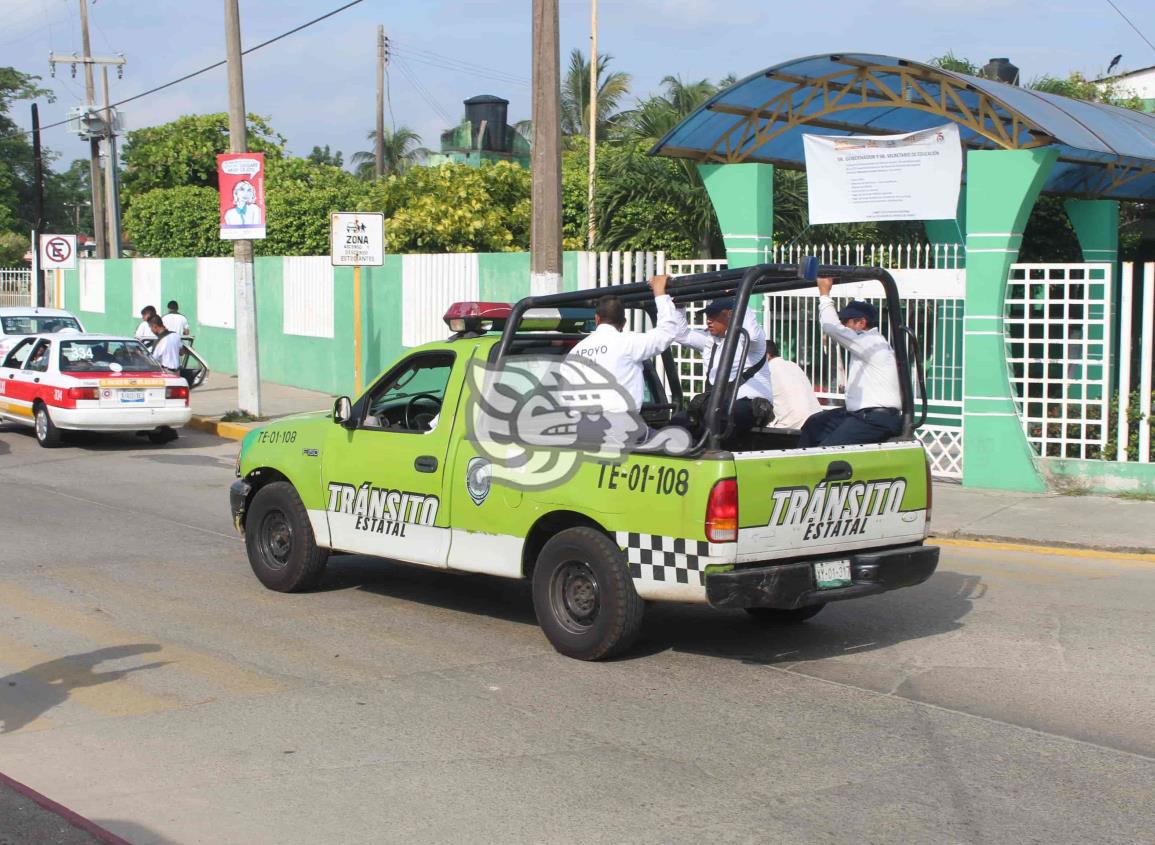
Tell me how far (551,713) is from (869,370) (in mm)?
2996

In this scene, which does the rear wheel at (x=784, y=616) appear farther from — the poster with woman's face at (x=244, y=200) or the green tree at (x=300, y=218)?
the green tree at (x=300, y=218)

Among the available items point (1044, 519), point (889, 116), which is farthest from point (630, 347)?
point (889, 116)

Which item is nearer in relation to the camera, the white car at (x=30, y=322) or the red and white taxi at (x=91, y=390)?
the red and white taxi at (x=91, y=390)

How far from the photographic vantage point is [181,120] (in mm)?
39719

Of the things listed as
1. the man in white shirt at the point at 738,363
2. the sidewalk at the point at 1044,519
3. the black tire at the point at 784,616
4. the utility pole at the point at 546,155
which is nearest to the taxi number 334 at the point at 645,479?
the man in white shirt at the point at 738,363

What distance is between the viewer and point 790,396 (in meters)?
9.09

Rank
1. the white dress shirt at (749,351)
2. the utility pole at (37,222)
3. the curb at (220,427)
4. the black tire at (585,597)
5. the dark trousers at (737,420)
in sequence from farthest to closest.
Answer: the utility pole at (37,222) < the curb at (220,427) < the dark trousers at (737,420) < the white dress shirt at (749,351) < the black tire at (585,597)

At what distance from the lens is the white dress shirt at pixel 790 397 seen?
9.00 m

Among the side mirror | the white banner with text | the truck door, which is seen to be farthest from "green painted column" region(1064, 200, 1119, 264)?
the side mirror

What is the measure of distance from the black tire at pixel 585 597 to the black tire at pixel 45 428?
1166 cm

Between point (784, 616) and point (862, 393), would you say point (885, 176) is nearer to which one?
point (862, 393)

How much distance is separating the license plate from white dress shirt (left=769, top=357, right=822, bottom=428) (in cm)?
195

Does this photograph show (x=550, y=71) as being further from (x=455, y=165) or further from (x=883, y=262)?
(x=455, y=165)

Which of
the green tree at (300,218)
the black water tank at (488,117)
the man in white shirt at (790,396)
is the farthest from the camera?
the black water tank at (488,117)
